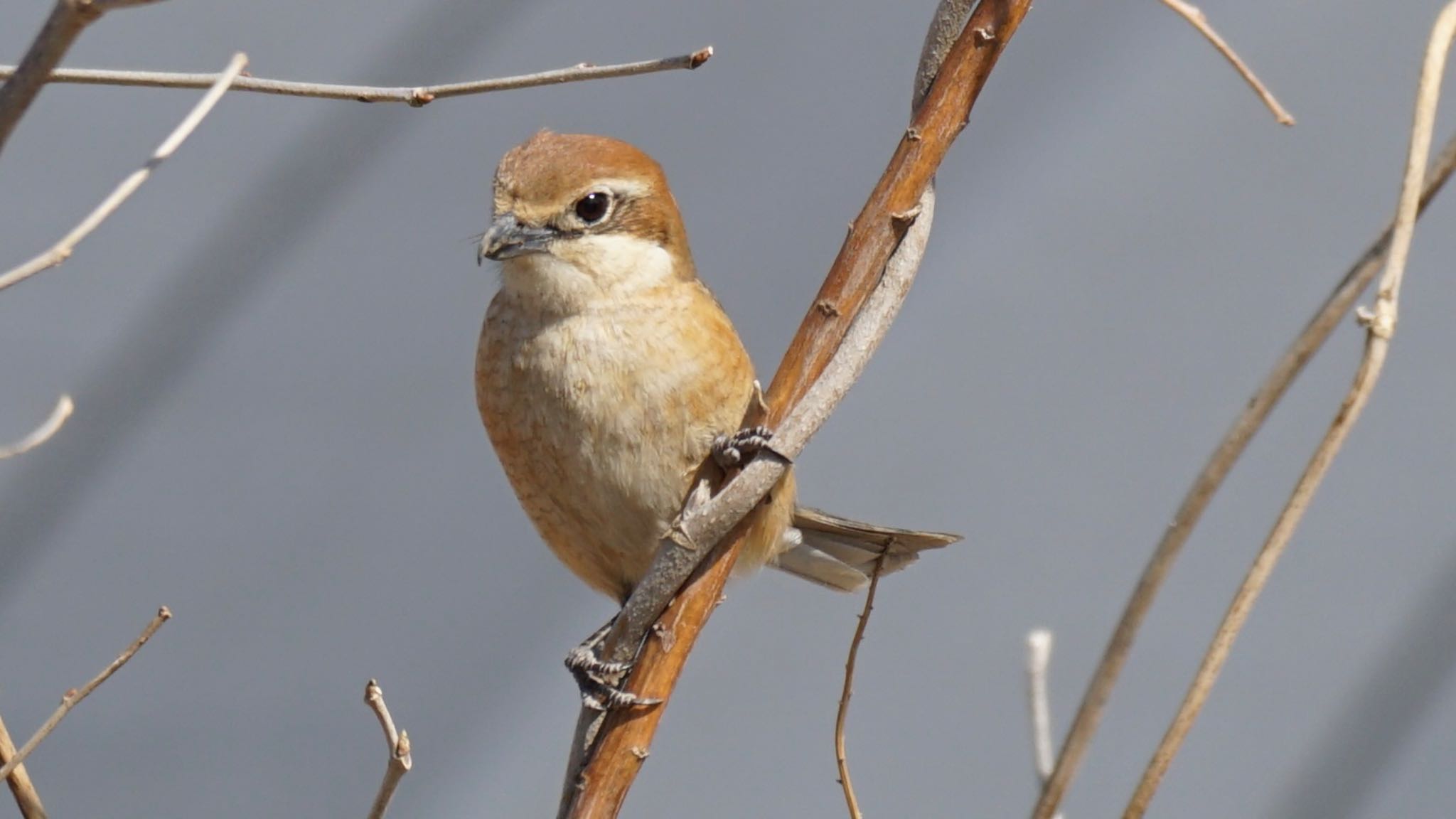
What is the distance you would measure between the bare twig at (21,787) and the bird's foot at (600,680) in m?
0.53

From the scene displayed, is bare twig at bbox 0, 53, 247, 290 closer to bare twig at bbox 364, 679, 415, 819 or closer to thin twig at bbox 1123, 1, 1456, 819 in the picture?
bare twig at bbox 364, 679, 415, 819

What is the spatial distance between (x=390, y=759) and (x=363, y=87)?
0.55m

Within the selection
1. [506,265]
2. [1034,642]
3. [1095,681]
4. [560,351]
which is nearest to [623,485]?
[560,351]

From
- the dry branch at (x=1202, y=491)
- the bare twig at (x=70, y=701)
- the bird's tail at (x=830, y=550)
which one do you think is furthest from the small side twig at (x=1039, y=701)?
the bird's tail at (x=830, y=550)

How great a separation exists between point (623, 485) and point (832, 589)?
0.98 metres

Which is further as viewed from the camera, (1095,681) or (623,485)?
(623,485)

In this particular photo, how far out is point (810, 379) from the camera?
1351 millimetres

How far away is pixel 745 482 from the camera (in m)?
1.39

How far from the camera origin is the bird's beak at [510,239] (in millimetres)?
2203

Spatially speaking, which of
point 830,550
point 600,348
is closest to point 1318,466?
point 600,348

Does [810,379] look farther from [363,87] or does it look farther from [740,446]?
[363,87]

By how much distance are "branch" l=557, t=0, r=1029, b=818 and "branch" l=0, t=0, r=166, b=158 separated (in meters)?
0.73

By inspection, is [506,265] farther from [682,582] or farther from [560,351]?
[682,582]

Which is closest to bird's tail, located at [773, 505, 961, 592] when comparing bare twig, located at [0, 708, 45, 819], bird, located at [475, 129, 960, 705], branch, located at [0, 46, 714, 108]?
bird, located at [475, 129, 960, 705]
